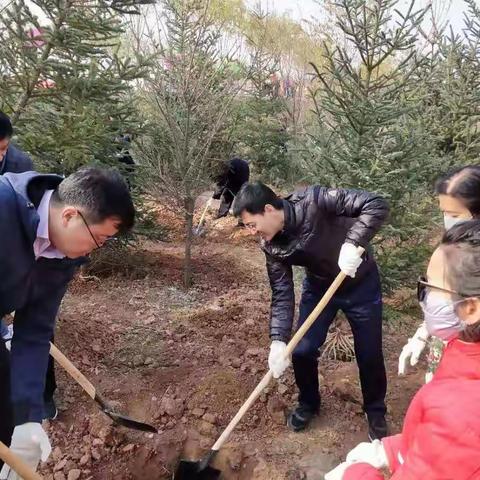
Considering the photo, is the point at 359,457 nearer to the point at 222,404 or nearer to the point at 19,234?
the point at 19,234

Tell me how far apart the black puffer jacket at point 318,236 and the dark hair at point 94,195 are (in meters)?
1.23

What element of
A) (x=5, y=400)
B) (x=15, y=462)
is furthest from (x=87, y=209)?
(x=5, y=400)

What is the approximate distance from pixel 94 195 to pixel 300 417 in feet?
7.50

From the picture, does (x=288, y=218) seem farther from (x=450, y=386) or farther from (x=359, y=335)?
(x=450, y=386)

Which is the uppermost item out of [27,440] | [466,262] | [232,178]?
[466,262]

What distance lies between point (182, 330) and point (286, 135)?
6949mm

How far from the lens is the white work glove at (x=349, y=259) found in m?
2.73

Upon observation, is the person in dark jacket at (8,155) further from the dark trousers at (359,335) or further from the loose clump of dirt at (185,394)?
the dark trousers at (359,335)

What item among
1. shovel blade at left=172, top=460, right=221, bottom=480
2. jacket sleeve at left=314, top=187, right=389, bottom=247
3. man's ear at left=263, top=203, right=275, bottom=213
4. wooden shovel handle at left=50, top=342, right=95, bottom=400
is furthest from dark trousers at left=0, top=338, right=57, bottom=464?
jacket sleeve at left=314, top=187, right=389, bottom=247

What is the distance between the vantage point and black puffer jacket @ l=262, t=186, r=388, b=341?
2789mm

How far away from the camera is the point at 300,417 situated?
3342mm

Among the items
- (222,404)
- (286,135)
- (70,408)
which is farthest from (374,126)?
(286,135)

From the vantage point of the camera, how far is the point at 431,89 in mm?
→ 6258

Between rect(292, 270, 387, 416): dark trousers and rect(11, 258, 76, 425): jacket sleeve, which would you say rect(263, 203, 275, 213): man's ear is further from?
rect(11, 258, 76, 425): jacket sleeve
